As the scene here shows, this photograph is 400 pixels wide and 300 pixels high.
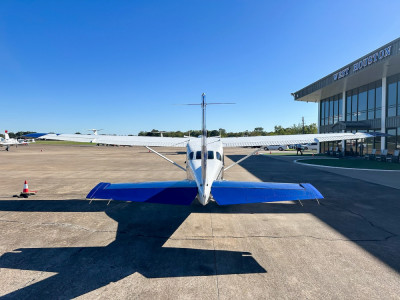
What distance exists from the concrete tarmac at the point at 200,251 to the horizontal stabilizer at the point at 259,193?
1.18 metres

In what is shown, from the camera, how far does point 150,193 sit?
514 centimetres

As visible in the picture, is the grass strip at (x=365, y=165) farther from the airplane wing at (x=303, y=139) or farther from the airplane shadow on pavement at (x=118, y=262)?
the airplane shadow on pavement at (x=118, y=262)

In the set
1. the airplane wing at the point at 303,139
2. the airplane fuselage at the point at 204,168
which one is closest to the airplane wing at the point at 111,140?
the airplane fuselage at the point at 204,168

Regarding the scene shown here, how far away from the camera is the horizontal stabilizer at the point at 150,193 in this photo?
4906 mm

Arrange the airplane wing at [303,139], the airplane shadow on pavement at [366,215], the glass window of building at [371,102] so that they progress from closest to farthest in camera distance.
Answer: the airplane shadow on pavement at [366,215]
the airplane wing at [303,139]
the glass window of building at [371,102]

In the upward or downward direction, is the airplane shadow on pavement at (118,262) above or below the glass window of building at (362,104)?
below

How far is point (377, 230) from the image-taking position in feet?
19.6

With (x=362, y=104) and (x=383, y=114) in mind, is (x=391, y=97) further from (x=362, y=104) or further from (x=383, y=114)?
(x=362, y=104)

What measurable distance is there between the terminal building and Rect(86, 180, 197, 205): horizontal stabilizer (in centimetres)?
1989

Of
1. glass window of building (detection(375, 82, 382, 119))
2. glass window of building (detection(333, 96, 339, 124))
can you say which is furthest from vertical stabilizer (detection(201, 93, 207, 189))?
glass window of building (detection(333, 96, 339, 124))

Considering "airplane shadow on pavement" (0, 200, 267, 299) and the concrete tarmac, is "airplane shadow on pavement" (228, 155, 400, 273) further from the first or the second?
"airplane shadow on pavement" (0, 200, 267, 299)

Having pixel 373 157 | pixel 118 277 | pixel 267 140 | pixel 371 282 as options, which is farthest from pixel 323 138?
pixel 373 157

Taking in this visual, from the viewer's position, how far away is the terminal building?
789 inches

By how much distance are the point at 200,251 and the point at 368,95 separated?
29886 mm
